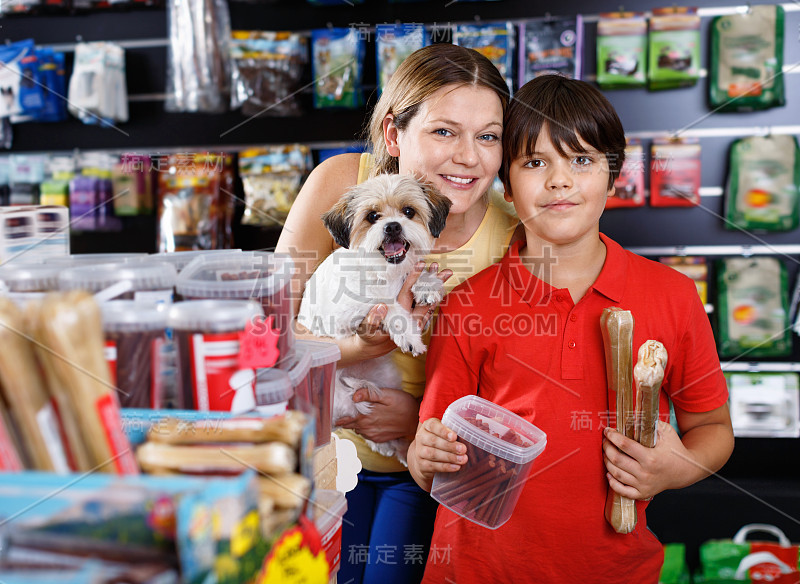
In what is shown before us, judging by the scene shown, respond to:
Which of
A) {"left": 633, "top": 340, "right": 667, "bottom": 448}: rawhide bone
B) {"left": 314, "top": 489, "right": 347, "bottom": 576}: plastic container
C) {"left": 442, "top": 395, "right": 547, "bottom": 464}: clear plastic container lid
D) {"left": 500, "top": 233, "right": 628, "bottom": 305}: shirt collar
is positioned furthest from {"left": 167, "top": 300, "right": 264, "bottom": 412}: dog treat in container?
{"left": 500, "top": 233, "right": 628, "bottom": 305}: shirt collar

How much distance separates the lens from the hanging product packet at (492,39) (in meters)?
2.95

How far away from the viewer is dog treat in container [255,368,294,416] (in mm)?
771

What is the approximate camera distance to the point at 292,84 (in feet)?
10.3

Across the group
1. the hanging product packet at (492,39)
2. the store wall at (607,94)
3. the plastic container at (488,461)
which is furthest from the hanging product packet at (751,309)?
the plastic container at (488,461)

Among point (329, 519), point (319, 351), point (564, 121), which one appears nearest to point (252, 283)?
point (319, 351)

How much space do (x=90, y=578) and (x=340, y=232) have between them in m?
1.25

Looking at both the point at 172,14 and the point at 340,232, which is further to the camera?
the point at 172,14

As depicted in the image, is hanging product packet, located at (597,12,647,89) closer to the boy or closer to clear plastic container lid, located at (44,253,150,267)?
the boy

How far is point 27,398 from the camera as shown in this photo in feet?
2.14

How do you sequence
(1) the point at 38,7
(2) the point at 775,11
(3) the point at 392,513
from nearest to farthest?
(3) the point at 392,513 → (2) the point at 775,11 → (1) the point at 38,7

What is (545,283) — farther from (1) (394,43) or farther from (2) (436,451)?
(1) (394,43)

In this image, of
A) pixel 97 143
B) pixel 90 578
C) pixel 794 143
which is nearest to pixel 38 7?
pixel 97 143

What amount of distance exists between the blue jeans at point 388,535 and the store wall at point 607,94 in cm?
176

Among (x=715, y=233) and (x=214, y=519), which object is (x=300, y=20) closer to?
(x=715, y=233)
